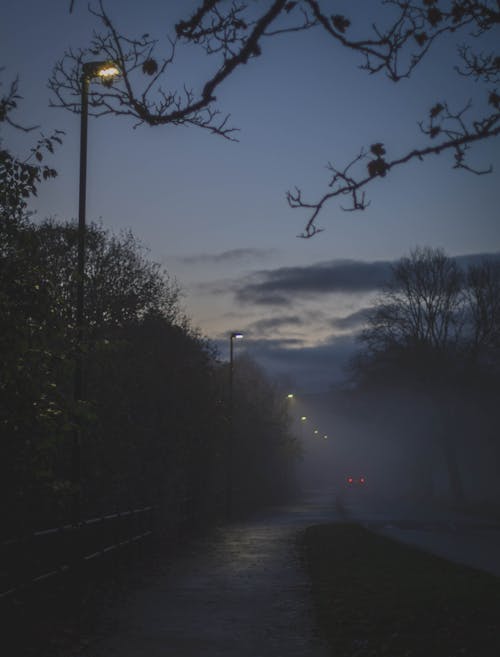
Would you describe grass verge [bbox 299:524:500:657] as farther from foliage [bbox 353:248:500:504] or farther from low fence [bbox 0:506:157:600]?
foliage [bbox 353:248:500:504]

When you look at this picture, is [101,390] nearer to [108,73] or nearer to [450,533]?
[108,73]

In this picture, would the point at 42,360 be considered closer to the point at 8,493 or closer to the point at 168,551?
the point at 8,493

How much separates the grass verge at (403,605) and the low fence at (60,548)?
13.2 ft

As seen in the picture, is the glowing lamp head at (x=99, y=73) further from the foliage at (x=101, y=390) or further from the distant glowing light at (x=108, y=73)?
the foliage at (x=101, y=390)

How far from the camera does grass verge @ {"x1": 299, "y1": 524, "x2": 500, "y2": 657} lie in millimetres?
9703

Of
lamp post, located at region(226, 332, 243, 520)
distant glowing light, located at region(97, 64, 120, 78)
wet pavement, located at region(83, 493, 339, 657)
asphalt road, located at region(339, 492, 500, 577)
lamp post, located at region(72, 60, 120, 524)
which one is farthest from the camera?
lamp post, located at region(226, 332, 243, 520)

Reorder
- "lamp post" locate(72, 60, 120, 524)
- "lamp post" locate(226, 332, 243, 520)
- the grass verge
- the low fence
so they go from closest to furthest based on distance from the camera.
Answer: the grass verge
the low fence
"lamp post" locate(72, 60, 120, 524)
"lamp post" locate(226, 332, 243, 520)

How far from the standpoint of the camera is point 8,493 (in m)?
11.6

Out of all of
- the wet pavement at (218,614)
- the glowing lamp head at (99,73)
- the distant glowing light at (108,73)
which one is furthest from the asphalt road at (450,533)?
the glowing lamp head at (99,73)

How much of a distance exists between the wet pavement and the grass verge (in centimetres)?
39

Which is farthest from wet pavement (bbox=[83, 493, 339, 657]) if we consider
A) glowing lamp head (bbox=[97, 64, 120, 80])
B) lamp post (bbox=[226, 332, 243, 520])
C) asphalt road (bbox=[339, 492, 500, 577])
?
lamp post (bbox=[226, 332, 243, 520])

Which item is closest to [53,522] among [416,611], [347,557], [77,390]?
[77,390]

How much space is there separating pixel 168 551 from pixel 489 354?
29848 millimetres

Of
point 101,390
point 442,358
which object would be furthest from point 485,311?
point 101,390
